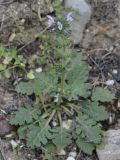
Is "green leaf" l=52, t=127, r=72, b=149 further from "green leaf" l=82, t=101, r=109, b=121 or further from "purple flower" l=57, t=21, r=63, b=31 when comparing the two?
"purple flower" l=57, t=21, r=63, b=31

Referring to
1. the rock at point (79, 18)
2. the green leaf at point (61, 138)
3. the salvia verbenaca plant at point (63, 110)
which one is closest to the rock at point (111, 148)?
the salvia verbenaca plant at point (63, 110)

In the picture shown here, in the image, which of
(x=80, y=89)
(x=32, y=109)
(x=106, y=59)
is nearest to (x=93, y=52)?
(x=106, y=59)

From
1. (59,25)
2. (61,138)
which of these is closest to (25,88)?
(61,138)

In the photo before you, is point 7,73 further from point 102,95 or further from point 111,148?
point 111,148

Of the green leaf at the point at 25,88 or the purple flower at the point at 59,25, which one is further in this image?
the green leaf at the point at 25,88

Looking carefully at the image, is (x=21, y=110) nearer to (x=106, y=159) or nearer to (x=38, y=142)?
(x=38, y=142)

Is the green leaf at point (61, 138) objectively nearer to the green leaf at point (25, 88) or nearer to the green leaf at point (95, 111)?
the green leaf at point (95, 111)
